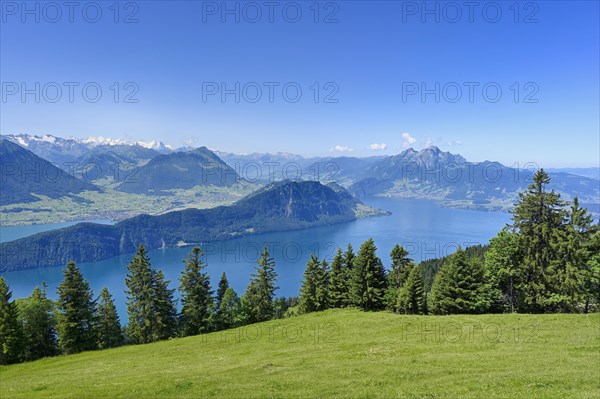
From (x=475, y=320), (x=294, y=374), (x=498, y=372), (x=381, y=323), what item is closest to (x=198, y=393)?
(x=294, y=374)

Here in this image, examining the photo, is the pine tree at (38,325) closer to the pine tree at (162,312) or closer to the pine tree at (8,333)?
the pine tree at (8,333)

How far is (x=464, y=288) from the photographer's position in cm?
5162

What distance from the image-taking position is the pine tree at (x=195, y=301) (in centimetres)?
6159

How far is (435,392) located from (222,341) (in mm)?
32409

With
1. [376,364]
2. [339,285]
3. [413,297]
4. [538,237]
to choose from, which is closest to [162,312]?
[339,285]

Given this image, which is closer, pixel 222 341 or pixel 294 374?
pixel 294 374

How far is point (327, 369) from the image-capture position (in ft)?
79.8

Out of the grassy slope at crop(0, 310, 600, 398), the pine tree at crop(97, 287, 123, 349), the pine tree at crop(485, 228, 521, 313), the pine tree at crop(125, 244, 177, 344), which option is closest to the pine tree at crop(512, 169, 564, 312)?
the pine tree at crop(485, 228, 521, 313)

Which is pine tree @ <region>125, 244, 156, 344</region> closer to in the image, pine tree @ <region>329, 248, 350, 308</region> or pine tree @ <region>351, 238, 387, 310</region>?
pine tree @ <region>329, 248, 350, 308</region>

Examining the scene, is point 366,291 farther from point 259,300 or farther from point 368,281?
point 259,300

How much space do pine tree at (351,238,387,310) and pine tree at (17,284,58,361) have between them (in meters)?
51.0

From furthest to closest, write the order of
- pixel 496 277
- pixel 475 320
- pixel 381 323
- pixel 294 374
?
pixel 496 277 < pixel 381 323 < pixel 475 320 < pixel 294 374

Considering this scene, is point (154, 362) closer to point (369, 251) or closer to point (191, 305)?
point (191, 305)

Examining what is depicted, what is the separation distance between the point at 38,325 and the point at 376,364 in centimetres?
5922
